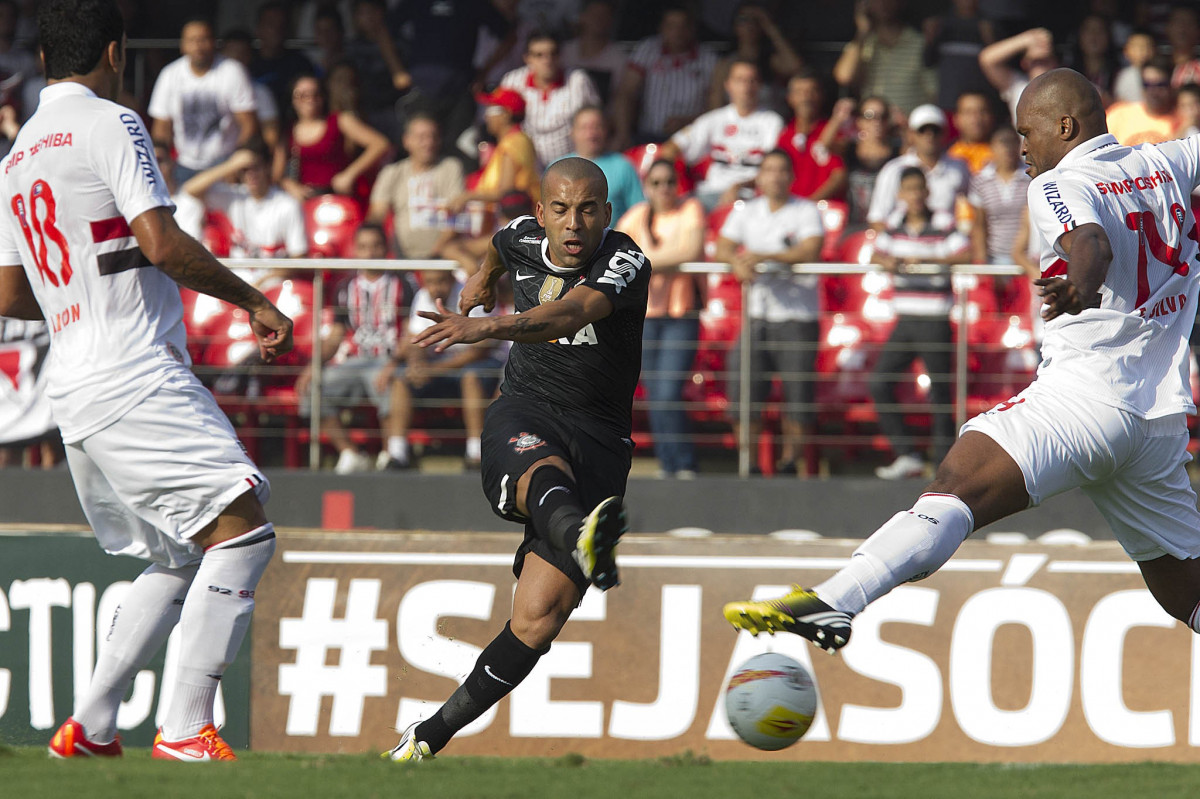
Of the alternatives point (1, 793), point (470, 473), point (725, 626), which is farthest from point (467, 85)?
point (1, 793)

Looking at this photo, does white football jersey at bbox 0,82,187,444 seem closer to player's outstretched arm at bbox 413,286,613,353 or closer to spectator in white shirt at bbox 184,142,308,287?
player's outstretched arm at bbox 413,286,613,353

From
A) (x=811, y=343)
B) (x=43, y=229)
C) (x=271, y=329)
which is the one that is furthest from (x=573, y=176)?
(x=811, y=343)

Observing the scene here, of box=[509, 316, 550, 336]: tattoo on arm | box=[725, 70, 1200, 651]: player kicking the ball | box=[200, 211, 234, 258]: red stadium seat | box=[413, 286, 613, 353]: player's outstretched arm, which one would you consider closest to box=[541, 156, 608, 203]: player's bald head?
box=[413, 286, 613, 353]: player's outstretched arm

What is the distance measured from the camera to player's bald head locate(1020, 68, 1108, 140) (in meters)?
4.47

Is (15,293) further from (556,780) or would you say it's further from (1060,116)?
(1060,116)

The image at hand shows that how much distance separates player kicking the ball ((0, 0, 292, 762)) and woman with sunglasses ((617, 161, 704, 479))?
4442 millimetres

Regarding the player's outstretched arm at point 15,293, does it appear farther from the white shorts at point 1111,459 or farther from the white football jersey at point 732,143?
the white football jersey at point 732,143

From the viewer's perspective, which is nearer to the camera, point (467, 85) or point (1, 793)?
point (1, 793)

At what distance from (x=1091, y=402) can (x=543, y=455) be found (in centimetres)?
181

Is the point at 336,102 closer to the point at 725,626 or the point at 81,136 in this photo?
the point at 725,626

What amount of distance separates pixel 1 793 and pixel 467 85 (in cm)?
893

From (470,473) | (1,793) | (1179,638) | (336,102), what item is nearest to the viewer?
(1,793)

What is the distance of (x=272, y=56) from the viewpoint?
11938mm

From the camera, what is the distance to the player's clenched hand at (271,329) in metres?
4.59
